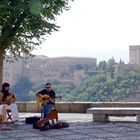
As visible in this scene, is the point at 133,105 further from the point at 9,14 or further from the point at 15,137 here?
the point at 15,137

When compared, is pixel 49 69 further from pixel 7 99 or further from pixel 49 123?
pixel 49 123

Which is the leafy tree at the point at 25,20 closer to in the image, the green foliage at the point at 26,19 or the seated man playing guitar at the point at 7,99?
the green foliage at the point at 26,19

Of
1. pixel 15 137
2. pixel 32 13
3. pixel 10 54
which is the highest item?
pixel 32 13

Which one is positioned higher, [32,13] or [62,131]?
[32,13]

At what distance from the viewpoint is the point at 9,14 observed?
1677cm

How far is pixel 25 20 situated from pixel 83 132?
689 centimetres

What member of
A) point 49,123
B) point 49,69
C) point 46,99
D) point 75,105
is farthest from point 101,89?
point 49,69

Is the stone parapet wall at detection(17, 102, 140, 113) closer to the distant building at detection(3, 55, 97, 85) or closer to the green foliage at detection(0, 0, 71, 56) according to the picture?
the green foliage at detection(0, 0, 71, 56)

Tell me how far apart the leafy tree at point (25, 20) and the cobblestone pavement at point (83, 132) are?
450 centimetres

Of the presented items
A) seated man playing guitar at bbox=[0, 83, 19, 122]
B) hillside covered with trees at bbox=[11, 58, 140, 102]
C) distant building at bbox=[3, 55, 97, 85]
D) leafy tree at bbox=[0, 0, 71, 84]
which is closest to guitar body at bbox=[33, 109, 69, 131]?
seated man playing guitar at bbox=[0, 83, 19, 122]

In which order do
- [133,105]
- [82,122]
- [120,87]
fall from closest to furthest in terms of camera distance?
[82,122] → [133,105] → [120,87]

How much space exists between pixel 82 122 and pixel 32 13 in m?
4.84

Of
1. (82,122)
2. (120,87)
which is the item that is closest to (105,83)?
(120,87)

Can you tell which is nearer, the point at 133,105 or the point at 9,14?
the point at 9,14
